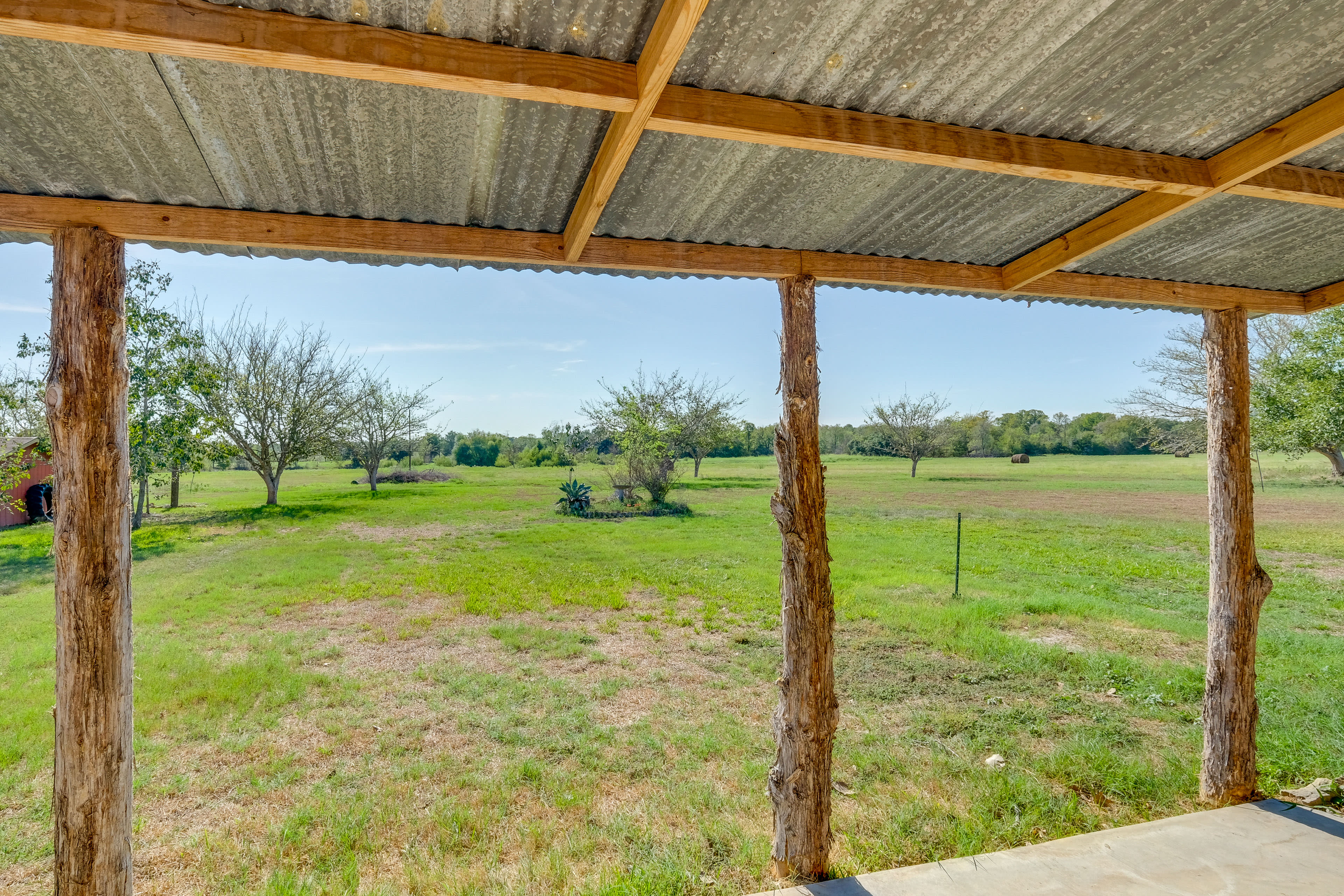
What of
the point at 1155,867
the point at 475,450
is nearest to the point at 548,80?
the point at 1155,867

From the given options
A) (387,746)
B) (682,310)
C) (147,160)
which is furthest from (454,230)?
(682,310)

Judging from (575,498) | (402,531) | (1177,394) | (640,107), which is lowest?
(402,531)

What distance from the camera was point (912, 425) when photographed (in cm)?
932

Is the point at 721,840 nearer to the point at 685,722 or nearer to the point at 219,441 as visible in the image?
the point at 685,722

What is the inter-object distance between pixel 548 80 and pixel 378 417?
7.73 m

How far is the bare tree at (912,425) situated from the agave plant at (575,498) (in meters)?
4.51

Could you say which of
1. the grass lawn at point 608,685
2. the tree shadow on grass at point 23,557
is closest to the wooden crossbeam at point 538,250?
the grass lawn at point 608,685

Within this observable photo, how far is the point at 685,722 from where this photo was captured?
11.4ft

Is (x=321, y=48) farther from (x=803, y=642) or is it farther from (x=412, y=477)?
(x=412, y=477)

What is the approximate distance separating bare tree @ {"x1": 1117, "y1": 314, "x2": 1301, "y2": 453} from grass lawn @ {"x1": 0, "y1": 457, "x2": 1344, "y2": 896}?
130cm

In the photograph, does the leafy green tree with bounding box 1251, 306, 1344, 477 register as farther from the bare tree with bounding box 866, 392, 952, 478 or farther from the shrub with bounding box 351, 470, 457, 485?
the shrub with bounding box 351, 470, 457, 485

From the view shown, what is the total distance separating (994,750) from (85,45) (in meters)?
4.03

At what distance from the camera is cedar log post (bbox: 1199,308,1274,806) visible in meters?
2.29

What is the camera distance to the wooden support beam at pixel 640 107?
0.78 m
